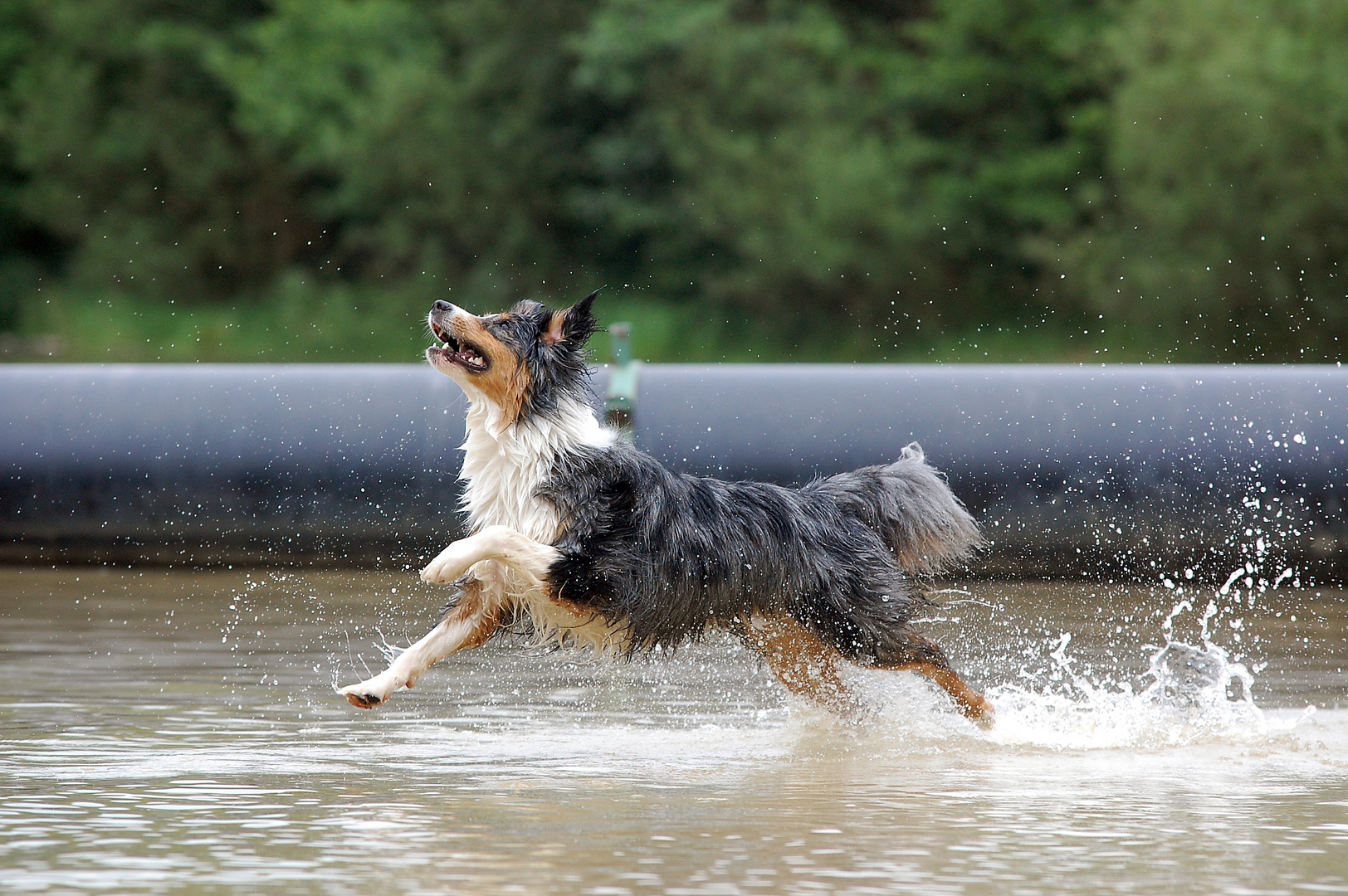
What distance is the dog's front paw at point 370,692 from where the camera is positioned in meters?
4.56

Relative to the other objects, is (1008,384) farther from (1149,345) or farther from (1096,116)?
(1096,116)

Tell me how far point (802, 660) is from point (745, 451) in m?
3.51

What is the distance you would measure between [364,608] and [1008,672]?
118 inches

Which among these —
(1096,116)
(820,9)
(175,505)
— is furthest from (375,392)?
(820,9)

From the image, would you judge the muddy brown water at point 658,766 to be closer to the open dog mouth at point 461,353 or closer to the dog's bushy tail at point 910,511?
the dog's bushy tail at point 910,511

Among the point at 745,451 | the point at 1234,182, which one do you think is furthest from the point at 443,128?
the point at 745,451

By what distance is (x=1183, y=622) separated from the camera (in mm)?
7367

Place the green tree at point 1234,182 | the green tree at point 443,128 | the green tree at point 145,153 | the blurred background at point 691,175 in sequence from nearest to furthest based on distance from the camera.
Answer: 1. the green tree at point 1234,182
2. the blurred background at point 691,175
3. the green tree at point 443,128
4. the green tree at point 145,153

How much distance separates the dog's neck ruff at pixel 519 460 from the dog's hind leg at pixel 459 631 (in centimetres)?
21

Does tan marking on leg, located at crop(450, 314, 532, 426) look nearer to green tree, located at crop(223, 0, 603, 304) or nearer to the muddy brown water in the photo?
the muddy brown water

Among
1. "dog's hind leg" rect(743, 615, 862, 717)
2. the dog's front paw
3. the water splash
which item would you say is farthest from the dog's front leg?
the water splash

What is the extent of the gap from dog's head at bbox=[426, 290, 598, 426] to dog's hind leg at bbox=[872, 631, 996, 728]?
50.1 inches

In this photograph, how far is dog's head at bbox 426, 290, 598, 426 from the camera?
4820 millimetres

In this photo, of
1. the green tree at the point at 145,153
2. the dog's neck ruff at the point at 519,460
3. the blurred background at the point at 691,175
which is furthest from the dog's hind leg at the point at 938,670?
the green tree at the point at 145,153
